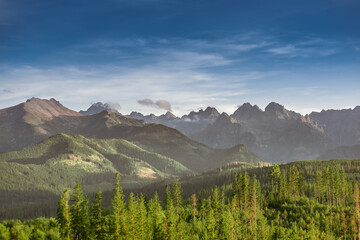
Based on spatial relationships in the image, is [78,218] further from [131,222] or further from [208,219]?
[208,219]

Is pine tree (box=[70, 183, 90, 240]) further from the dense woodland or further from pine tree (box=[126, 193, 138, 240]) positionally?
pine tree (box=[126, 193, 138, 240])

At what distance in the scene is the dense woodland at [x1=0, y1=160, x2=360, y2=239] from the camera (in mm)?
88125

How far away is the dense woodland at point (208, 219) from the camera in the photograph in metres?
88.1

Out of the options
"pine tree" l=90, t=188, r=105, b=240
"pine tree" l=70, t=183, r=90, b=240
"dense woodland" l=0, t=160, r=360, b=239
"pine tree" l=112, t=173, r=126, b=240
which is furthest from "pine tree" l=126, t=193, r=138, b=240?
"pine tree" l=70, t=183, r=90, b=240

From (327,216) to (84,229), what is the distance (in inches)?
4573

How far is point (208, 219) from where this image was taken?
117 meters

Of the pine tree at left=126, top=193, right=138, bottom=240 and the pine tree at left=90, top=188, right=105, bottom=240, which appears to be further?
the pine tree at left=126, top=193, right=138, bottom=240

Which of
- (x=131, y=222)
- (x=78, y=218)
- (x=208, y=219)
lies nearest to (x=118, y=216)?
(x=131, y=222)

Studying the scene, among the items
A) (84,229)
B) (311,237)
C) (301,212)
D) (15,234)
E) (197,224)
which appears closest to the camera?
(84,229)

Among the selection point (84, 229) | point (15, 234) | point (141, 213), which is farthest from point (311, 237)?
point (15, 234)

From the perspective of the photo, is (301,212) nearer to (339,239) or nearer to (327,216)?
(327,216)

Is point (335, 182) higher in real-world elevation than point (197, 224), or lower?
higher

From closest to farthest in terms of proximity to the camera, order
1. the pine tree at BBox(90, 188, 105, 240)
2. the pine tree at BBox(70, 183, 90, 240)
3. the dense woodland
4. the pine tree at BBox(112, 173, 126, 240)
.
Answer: the pine tree at BBox(70, 183, 90, 240), the pine tree at BBox(112, 173, 126, 240), the dense woodland, the pine tree at BBox(90, 188, 105, 240)

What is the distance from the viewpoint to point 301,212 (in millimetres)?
160625
